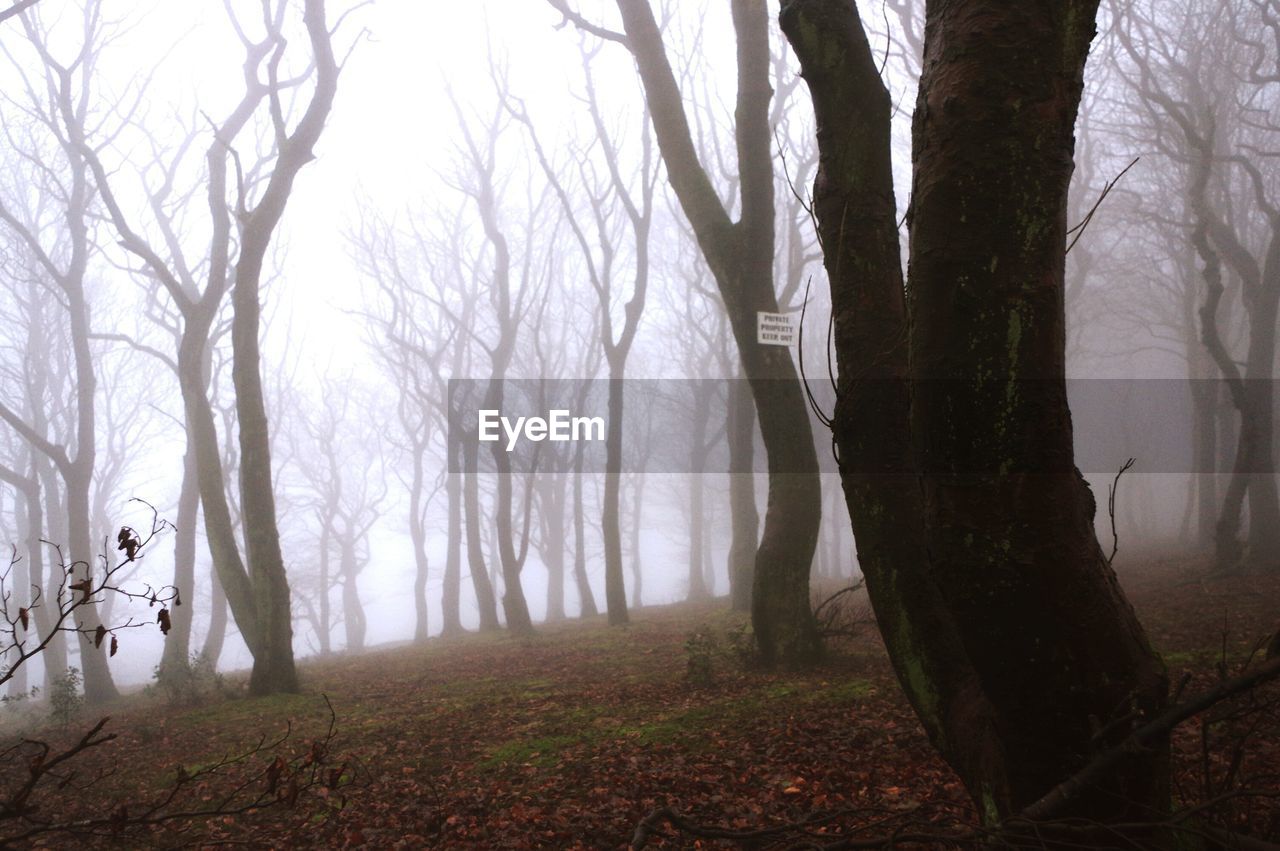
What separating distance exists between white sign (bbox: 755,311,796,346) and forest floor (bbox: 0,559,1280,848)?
9.30 ft

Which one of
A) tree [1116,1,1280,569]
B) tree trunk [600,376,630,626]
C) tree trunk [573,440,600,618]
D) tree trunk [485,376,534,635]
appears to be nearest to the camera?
tree [1116,1,1280,569]

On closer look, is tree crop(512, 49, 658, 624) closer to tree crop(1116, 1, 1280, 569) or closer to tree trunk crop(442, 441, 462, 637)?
tree trunk crop(442, 441, 462, 637)

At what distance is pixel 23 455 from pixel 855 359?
26635 millimetres

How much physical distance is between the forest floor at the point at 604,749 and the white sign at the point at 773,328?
2.84m

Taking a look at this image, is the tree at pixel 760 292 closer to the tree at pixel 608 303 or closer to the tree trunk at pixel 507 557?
the tree at pixel 608 303

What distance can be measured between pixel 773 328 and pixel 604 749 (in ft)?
12.2

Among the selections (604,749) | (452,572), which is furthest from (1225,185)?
(452,572)

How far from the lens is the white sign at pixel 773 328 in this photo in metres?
6.54

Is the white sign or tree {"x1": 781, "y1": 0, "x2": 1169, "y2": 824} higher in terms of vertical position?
the white sign

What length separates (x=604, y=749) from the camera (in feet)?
16.5

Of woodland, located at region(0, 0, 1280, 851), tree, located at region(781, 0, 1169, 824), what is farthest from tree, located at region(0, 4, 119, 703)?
tree, located at region(781, 0, 1169, 824)

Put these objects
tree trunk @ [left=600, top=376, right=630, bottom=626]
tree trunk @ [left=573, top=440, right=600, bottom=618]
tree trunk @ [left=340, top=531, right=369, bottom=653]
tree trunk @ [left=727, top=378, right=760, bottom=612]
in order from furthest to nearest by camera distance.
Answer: tree trunk @ [left=340, top=531, right=369, bottom=653] → tree trunk @ [left=573, top=440, right=600, bottom=618] → tree trunk @ [left=600, top=376, right=630, bottom=626] → tree trunk @ [left=727, top=378, right=760, bottom=612]

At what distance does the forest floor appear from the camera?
377cm

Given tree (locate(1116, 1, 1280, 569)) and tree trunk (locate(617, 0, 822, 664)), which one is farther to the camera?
tree (locate(1116, 1, 1280, 569))
